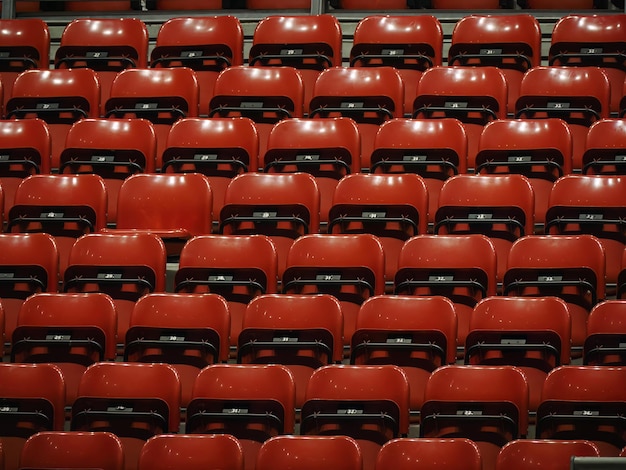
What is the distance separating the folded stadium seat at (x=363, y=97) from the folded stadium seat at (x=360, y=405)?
5.08ft

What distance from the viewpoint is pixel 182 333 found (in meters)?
3.99

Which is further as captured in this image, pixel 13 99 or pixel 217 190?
pixel 13 99

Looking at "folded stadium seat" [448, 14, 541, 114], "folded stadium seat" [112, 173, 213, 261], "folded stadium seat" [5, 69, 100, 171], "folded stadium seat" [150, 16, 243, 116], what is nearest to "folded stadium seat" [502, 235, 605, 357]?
"folded stadium seat" [112, 173, 213, 261]

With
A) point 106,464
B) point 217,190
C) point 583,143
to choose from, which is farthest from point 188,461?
point 583,143

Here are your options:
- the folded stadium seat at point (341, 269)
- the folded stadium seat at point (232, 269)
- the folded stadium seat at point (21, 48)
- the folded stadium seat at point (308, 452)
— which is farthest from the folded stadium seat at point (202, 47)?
the folded stadium seat at point (308, 452)

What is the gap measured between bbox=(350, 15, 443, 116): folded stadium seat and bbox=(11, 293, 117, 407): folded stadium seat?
6.19 ft

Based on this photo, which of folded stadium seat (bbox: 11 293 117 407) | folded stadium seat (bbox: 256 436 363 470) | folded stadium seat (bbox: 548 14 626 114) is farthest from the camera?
folded stadium seat (bbox: 548 14 626 114)

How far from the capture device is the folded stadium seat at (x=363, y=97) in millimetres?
5121

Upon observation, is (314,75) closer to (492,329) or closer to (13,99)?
(13,99)

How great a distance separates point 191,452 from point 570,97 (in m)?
2.36

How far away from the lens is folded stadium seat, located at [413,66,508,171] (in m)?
5.06

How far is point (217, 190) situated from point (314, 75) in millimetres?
914

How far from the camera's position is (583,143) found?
499 cm

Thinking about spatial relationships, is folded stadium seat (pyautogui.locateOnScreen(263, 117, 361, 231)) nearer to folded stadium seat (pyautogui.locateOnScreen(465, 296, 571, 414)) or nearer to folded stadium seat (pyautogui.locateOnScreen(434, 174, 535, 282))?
folded stadium seat (pyautogui.locateOnScreen(434, 174, 535, 282))
